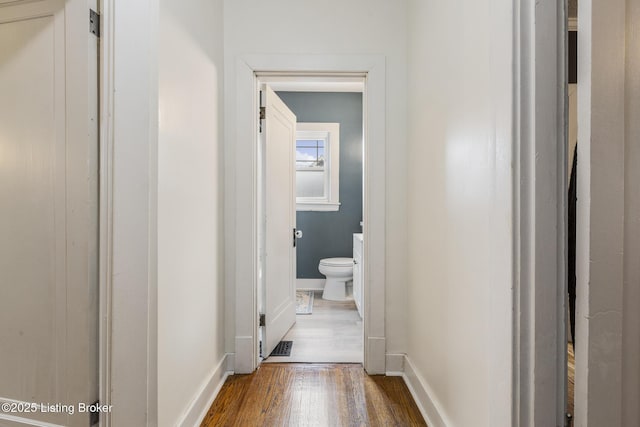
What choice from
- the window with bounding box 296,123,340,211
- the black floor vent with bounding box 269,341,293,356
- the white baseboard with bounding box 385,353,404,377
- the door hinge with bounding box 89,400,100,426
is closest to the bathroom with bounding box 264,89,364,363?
the window with bounding box 296,123,340,211

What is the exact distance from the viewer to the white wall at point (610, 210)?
2.34ft

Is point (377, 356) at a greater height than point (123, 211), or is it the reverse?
point (123, 211)

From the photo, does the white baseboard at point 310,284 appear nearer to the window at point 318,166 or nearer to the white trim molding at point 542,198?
the window at point 318,166

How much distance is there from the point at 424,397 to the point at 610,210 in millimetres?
1391

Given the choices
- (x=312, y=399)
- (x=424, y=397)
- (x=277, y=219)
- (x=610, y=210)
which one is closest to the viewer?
(x=610, y=210)

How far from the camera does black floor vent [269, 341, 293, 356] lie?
8.03ft

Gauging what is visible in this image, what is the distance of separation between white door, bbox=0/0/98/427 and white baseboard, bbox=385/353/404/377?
163 cm

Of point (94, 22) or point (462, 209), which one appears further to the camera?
point (462, 209)

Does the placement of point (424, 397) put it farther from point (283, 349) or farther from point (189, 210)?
point (189, 210)

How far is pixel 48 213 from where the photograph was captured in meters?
1.21

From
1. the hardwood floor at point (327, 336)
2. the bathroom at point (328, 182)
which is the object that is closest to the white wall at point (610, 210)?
the hardwood floor at point (327, 336)

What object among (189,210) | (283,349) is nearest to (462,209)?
(189,210)

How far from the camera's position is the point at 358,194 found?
14.8 feet

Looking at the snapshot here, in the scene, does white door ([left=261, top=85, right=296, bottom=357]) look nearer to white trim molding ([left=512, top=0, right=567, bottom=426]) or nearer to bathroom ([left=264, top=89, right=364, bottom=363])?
bathroom ([left=264, top=89, right=364, bottom=363])
